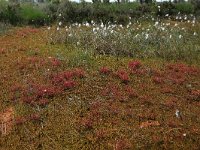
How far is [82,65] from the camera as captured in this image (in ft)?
54.7

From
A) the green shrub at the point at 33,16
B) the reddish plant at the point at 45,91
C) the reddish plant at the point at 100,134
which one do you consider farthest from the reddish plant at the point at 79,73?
the green shrub at the point at 33,16

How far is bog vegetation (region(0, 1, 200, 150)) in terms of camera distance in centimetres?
1209

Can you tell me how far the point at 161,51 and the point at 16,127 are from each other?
8.53m

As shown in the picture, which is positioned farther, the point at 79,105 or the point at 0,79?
the point at 0,79

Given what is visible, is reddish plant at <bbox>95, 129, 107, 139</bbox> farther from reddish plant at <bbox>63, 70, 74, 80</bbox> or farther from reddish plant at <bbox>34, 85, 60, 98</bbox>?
reddish plant at <bbox>63, 70, 74, 80</bbox>

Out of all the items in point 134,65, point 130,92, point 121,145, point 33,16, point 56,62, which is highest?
point 33,16

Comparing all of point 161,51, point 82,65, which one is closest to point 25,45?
point 82,65

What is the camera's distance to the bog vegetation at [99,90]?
39.7 ft

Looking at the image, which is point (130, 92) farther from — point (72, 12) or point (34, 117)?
point (72, 12)

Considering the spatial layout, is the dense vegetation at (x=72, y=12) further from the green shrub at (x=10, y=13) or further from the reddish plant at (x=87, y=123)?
the reddish plant at (x=87, y=123)

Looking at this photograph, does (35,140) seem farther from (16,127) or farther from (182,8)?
(182,8)

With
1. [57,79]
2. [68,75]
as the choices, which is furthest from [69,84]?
[68,75]

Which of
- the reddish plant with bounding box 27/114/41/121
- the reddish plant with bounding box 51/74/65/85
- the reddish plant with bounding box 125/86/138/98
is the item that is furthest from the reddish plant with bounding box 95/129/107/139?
the reddish plant with bounding box 51/74/65/85

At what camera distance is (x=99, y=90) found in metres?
14.6
